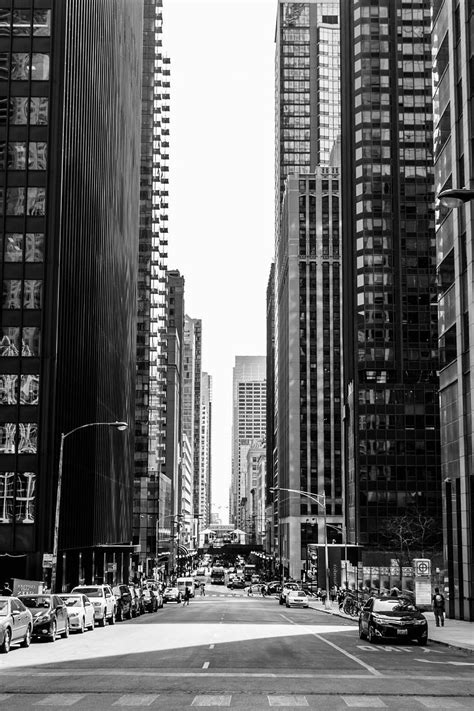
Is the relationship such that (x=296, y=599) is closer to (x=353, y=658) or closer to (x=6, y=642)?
(x=353, y=658)

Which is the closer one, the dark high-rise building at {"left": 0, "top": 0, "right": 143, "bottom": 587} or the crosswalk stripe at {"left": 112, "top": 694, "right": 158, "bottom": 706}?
the crosswalk stripe at {"left": 112, "top": 694, "right": 158, "bottom": 706}

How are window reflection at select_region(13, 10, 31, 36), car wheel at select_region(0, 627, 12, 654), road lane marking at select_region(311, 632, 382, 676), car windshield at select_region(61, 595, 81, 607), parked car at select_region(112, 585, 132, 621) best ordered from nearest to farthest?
road lane marking at select_region(311, 632, 382, 676), car wheel at select_region(0, 627, 12, 654), car windshield at select_region(61, 595, 81, 607), parked car at select_region(112, 585, 132, 621), window reflection at select_region(13, 10, 31, 36)

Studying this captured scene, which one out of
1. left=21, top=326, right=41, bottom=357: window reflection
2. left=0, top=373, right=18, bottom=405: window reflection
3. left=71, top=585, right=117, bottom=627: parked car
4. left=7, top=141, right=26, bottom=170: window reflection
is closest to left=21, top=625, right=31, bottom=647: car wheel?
left=71, top=585, right=117, bottom=627: parked car

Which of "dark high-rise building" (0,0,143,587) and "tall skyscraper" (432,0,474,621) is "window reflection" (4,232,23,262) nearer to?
"dark high-rise building" (0,0,143,587)

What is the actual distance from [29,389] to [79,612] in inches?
1075

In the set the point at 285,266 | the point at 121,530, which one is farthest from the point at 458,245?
the point at 285,266

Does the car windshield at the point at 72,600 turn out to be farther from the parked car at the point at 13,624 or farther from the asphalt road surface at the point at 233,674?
the parked car at the point at 13,624

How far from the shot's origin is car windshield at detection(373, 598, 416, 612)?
3072 centimetres

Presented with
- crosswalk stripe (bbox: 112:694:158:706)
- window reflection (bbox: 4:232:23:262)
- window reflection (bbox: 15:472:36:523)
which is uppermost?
window reflection (bbox: 4:232:23:262)

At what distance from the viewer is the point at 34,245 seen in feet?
208

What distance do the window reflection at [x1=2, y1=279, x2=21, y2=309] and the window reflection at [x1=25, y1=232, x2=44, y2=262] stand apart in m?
1.98

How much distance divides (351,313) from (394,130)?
86.4 feet

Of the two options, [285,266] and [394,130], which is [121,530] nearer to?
[394,130]

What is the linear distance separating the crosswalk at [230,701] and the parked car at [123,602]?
101ft
